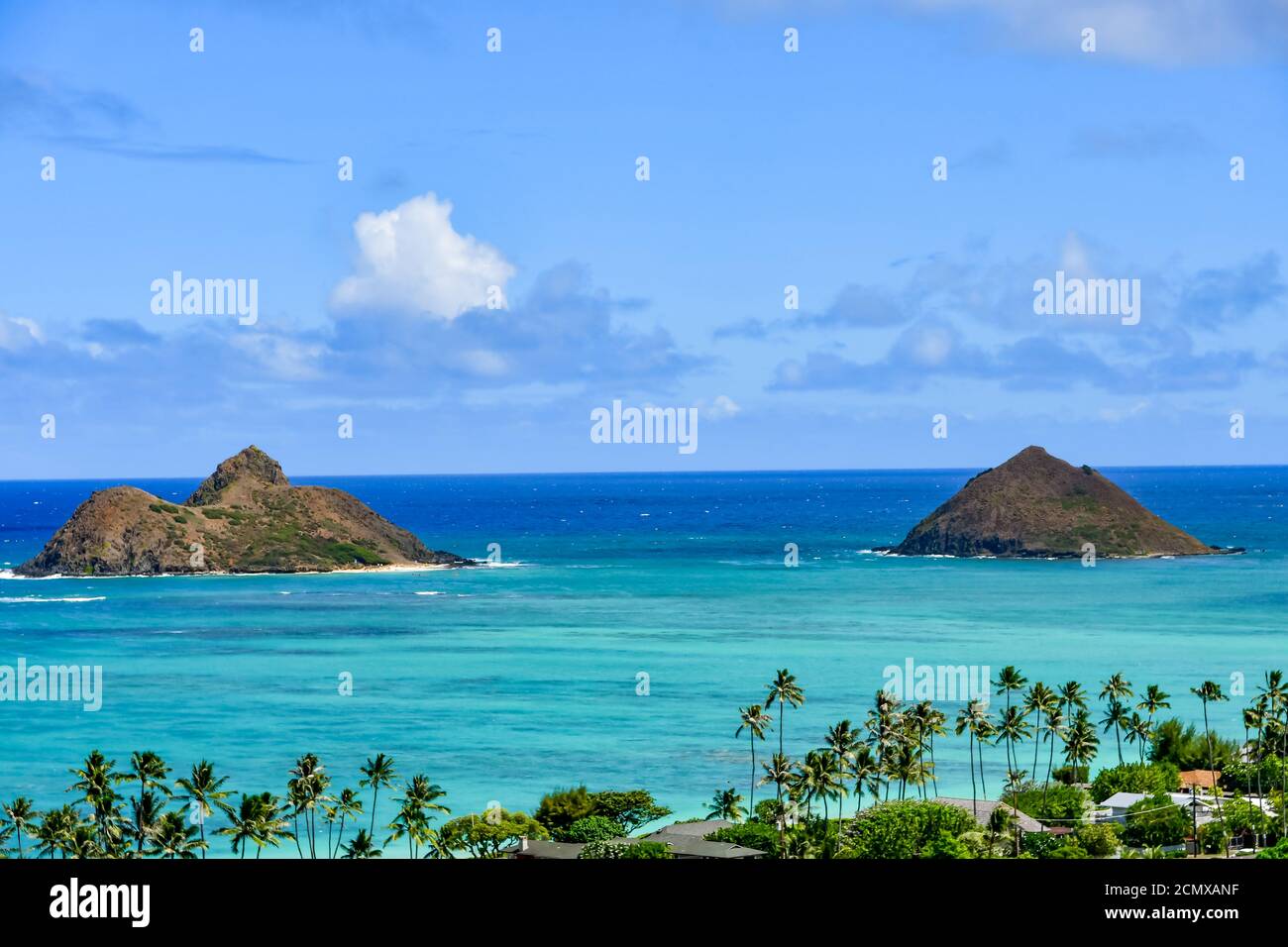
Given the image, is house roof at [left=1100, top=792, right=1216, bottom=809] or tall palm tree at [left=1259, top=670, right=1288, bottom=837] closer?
house roof at [left=1100, top=792, right=1216, bottom=809]

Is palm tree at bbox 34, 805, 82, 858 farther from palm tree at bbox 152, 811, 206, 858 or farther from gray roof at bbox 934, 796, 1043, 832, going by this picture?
gray roof at bbox 934, 796, 1043, 832

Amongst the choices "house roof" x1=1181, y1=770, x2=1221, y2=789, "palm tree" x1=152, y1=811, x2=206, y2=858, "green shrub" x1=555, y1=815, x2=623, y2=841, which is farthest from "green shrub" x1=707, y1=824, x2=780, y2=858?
"house roof" x1=1181, y1=770, x2=1221, y2=789

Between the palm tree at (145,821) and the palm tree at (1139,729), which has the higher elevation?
the palm tree at (145,821)

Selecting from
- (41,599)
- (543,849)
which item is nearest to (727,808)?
(543,849)

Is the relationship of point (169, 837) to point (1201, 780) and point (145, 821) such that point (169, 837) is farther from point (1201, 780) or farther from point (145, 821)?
point (1201, 780)

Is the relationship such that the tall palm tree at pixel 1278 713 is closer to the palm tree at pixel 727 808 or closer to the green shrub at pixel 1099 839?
the green shrub at pixel 1099 839

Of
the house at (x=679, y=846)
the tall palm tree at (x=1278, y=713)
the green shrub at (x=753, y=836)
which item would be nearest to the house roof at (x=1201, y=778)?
the tall palm tree at (x=1278, y=713)
